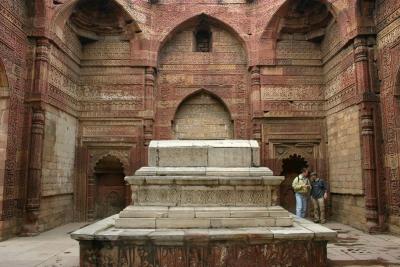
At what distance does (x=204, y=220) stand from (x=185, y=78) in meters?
6.86

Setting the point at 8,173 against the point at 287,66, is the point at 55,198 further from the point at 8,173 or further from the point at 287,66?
the point at 287,66

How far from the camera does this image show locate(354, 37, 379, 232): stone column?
777 centimetres

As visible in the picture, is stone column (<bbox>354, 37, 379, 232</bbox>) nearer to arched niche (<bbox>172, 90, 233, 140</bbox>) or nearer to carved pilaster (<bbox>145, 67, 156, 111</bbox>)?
arched niche (<bbox>172, 90, 233, 140</bbox>)

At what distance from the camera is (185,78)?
1111 cm

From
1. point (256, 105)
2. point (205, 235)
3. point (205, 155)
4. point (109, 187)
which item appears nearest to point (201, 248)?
point (205, 235)

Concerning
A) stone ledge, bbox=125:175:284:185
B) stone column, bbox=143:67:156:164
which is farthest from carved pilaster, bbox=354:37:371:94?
stone column, bbox=143:67:156:164

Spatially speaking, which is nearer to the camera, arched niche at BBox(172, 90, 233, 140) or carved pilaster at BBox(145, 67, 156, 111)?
carved pilaster at BBox(145, 67, 156, 111)

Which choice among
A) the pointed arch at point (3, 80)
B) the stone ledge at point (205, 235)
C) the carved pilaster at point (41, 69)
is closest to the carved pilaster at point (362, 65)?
the stone ledge at point (205, 235)

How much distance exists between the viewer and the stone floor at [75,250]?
5.04 m

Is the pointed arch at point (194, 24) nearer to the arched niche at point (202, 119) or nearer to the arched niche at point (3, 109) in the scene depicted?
the arched niche at point (202, 119)

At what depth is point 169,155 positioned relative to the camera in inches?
212

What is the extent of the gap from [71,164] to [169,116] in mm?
3008

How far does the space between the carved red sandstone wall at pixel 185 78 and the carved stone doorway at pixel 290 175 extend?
1.07 feet

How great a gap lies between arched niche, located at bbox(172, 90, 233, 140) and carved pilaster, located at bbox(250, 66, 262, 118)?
0.89 m
